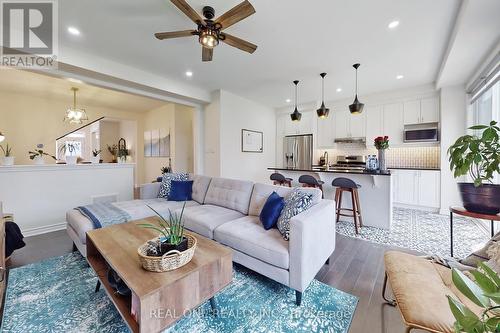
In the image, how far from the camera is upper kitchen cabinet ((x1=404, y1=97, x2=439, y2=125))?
4480mm

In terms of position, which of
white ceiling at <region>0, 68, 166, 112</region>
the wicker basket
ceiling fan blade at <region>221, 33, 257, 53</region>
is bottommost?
the wicker basket

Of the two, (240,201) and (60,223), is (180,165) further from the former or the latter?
(240,201)

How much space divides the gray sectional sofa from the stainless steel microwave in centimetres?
382

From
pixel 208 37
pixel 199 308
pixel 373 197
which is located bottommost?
pixel 199 308

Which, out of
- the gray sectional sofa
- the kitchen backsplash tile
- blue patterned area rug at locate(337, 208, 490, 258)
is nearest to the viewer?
the gray sectional sofa

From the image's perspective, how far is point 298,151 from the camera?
6.30 metres

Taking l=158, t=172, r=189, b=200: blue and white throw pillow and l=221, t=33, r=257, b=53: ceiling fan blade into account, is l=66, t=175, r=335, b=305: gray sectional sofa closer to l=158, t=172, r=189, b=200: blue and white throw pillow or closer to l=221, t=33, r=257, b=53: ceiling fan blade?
l=158, t=172, r=189, b=200: blue and white throw pillow

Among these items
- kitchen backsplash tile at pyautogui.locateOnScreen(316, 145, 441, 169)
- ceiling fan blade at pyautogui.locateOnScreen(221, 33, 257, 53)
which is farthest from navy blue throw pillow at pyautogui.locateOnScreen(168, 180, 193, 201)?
kitchen backsplash tile at pyautogui.locateOnScreen(316, 145, 441, 169)

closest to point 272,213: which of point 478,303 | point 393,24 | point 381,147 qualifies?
point 478,303

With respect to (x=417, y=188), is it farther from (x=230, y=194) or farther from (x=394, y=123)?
(x=230, y=194)

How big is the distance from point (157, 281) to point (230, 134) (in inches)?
163

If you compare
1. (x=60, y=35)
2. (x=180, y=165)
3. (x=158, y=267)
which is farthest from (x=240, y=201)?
Answer: (x=180, y=165)

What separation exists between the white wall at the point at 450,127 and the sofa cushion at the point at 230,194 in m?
4.14

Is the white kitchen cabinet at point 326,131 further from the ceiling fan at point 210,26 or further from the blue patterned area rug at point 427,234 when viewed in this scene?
the ceiling fan at point 210,26
